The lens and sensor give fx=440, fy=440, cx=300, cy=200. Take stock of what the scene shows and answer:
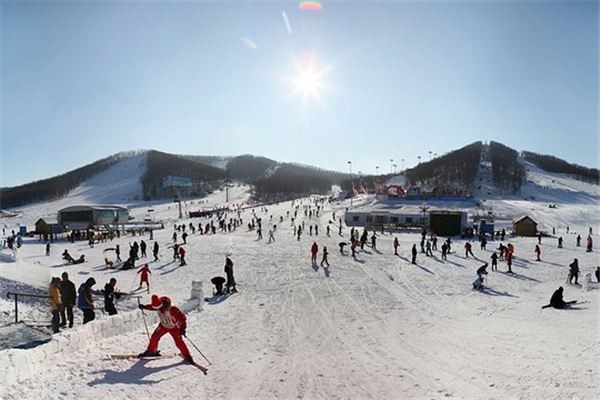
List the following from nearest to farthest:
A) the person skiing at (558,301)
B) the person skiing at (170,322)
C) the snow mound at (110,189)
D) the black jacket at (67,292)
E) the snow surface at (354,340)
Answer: the snow surface at (354,340), the person skiing at (170,322), the black jacket at (67,292), the person skiing at (558,301), the snow mound at (110,189)

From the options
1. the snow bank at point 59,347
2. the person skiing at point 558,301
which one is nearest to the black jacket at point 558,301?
the person skiing at point 558,301

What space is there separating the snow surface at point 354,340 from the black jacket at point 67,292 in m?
2.32

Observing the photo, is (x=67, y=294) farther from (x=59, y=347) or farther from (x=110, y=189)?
(x=110, y=189)

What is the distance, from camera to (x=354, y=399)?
6.64m

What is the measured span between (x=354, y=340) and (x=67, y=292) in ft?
23.0

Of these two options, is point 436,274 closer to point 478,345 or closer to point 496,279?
point 496,279

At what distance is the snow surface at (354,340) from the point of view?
6867 millimetres

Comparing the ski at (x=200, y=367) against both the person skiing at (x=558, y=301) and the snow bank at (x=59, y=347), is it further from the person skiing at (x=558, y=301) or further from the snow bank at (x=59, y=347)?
the person skiing at (x=558, y=301)

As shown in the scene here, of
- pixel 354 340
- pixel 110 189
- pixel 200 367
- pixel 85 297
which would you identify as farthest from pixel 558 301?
pixel 110 189

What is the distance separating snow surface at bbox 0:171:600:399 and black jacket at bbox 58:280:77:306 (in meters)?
2.32

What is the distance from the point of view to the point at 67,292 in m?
10.7

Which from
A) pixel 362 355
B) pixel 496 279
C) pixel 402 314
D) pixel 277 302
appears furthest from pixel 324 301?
pixel 496 279

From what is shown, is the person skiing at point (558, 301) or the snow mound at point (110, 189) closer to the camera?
the person skiing at point (558, 301)

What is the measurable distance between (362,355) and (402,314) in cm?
447
